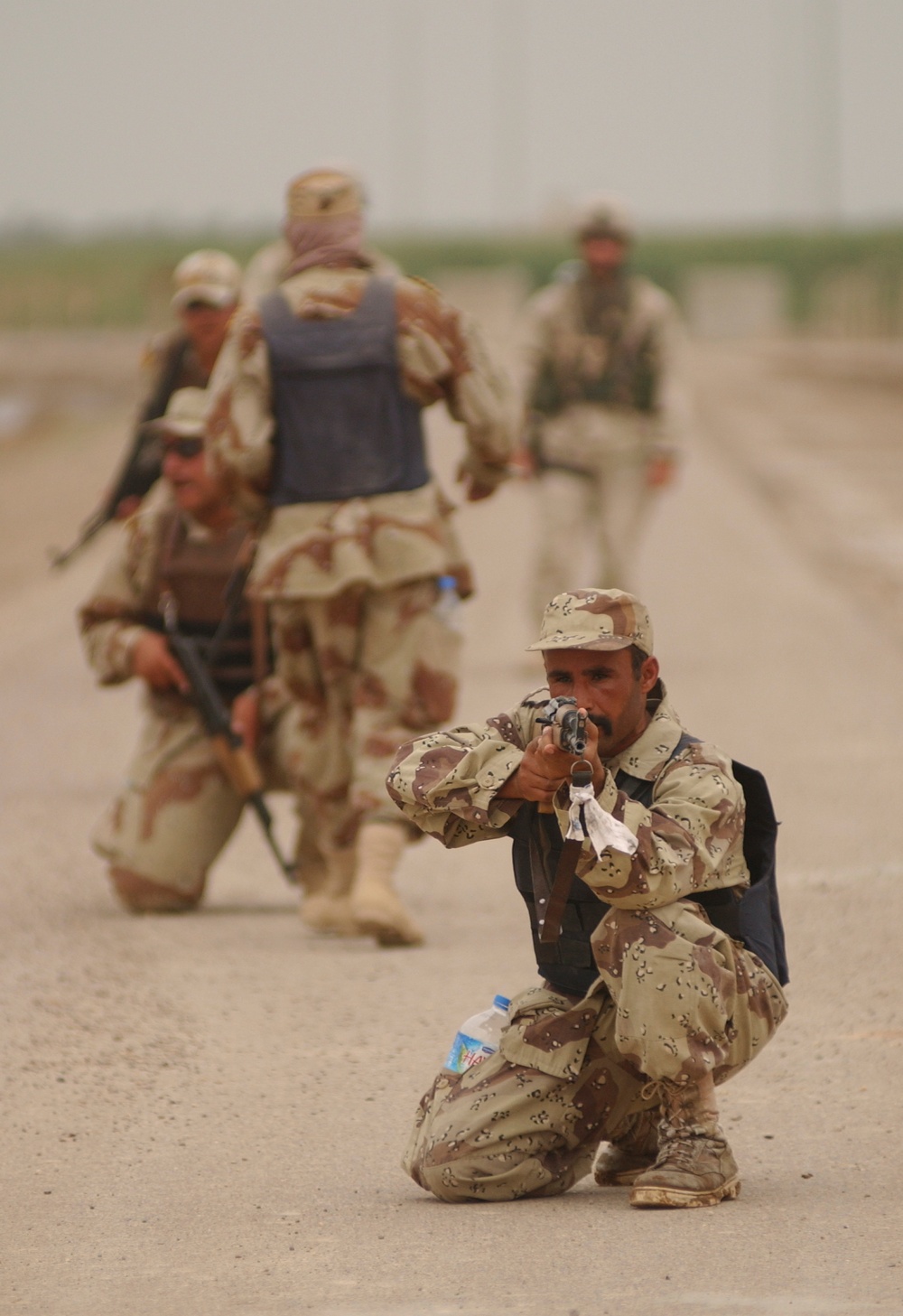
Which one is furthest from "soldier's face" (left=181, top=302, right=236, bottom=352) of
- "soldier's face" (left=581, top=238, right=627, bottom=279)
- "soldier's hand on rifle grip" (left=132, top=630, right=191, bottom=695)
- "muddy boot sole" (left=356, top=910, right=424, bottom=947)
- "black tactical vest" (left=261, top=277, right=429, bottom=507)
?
"soldier's face" (left=581, top=238, right=627, bottom=279)

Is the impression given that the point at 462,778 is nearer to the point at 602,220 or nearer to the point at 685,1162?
the point at 685,1162

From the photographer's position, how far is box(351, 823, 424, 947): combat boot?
636cm

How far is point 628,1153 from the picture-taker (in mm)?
4324

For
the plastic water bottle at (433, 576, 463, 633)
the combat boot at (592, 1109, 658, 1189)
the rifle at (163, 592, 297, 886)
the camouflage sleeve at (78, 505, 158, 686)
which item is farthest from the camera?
the camouflage sleeve at (78, 505, 158, 686)

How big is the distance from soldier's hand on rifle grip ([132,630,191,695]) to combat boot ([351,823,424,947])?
0.94m

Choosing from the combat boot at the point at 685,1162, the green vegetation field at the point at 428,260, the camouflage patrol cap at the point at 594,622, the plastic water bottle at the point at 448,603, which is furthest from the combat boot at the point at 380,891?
the green vegetation field at the point at 428,260

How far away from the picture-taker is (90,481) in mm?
25984

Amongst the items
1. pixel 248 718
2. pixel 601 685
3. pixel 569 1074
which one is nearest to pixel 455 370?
pixel 248 718

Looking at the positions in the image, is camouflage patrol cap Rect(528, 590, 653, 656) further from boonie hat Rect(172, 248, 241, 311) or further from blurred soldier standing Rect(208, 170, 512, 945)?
boonie hat Rect(172, 248, 241, 311)

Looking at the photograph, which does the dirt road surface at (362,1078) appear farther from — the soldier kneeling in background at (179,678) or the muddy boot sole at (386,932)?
the soldier kneeling in background at (179,678)

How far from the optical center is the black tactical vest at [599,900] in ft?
13.6

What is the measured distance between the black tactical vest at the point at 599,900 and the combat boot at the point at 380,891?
2144 mm

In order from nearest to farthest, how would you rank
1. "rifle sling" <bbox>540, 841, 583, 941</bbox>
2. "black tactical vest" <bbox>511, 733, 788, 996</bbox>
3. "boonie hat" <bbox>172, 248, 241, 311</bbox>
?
1. "rifle sling" <bbox>540, 841, 583, 941</bbox>
2. "black tactical vest" <bbox>511, 733, 788, 996</bbox>
3. "boonie hat" <bbox>172, 248, 241, 311</bbox>

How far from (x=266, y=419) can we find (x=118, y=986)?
173 cm
